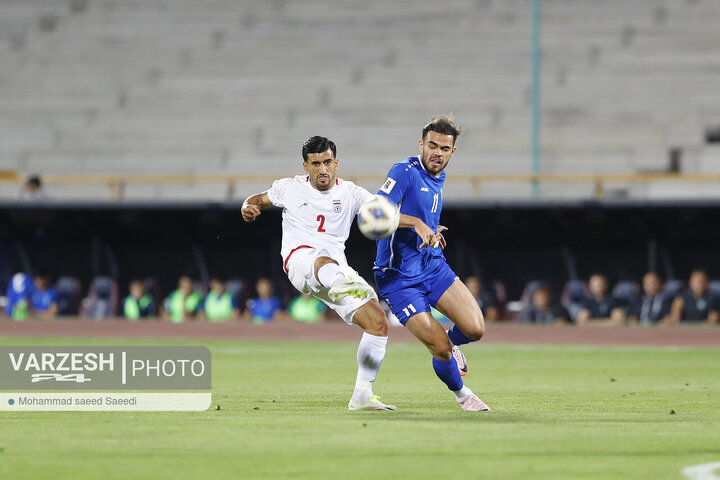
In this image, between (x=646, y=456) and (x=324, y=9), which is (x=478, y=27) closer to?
(x=324, y=9)

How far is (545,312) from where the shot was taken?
20.4 meters

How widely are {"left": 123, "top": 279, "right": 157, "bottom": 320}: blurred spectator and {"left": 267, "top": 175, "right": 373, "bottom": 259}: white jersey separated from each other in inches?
527

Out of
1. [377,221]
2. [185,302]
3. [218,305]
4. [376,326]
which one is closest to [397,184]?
[377,221]

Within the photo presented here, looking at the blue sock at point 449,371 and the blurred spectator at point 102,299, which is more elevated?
the blue sock at point 449,371

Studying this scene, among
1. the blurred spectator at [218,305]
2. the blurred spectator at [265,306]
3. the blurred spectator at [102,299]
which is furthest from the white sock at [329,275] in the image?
the blurred spectator at [102,299]

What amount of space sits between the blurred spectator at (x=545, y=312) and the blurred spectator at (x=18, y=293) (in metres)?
9.35

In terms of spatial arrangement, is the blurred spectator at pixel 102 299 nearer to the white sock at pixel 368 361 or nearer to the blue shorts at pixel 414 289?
the blue shorts at pixel 414 289

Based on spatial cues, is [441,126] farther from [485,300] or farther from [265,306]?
[265,306]

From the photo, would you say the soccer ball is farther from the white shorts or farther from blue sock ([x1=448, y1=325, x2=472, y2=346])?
blue sock ([x1=448, y1=325, x2=472, y2=346])

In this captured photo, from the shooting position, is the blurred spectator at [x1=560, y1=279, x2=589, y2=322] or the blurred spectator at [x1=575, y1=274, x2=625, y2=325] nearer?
the blurred spectator at [x1=575, y1=274, x2=625, y2=325]

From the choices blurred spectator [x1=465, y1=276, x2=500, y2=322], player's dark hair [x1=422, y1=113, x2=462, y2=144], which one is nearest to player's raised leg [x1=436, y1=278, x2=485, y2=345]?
player's dark hair [x1=422, y1=113, x2=462, y2=144]

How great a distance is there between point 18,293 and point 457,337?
50.8 feet

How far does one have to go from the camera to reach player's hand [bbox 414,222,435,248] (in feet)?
26.2

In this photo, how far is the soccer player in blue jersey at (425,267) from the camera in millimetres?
8508
